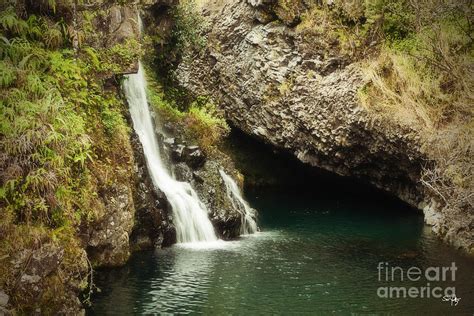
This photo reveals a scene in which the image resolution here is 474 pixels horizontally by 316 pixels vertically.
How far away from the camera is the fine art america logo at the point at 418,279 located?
12562 millimetres

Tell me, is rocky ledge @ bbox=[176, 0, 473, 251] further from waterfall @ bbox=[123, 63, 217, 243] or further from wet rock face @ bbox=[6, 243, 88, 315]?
wet rock face @ bbox=[6, 243, 88, 315]

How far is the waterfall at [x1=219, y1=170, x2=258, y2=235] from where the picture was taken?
1948 cm

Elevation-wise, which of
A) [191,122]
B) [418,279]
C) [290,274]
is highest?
[191,122]

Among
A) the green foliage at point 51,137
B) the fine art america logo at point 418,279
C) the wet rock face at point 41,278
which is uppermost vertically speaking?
the green foliage at point 51,137

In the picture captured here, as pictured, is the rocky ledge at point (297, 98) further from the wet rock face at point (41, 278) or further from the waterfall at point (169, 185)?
the wet rock face at point (41, 278)

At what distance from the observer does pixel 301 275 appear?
45.8 feet

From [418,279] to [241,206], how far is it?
7.79 metres

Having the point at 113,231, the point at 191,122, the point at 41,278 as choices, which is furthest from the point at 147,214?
the point at 41,278

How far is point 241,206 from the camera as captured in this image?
19984 mm

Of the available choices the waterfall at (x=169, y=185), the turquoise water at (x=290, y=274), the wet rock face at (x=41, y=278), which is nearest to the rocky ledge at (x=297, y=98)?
the turquoise water at (x=290, y=274)

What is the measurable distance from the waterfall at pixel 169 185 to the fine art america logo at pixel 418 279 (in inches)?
239

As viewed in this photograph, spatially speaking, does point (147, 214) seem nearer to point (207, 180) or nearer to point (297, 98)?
point (207, 180)
